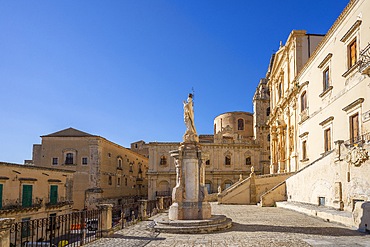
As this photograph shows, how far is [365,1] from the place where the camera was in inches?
667

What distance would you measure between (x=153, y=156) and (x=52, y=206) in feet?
61.5

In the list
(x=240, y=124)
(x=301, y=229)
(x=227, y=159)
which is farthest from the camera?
(x=240, y=124)

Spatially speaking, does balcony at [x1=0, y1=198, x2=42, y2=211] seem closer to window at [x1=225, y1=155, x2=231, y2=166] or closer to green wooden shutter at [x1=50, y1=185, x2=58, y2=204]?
green wooden shutter at [x1=50, y1=185, x2=58, y2=204]

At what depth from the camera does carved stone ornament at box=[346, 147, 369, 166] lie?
511 inches

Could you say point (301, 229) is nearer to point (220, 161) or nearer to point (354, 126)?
point (354, 126)

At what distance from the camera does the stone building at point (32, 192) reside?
77.5 feet

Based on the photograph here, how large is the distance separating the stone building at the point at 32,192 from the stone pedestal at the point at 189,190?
1412 centimetres

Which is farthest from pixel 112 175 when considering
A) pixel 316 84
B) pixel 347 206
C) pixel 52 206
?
pixel 347 206

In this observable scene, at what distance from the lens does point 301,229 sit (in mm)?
12898

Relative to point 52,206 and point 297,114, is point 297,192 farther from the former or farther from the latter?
point 52,206

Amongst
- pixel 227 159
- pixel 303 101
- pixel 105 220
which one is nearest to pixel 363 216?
pixel 105 220

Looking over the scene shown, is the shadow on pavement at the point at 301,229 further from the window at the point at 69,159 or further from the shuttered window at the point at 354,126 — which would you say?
the window at the point at 69,159

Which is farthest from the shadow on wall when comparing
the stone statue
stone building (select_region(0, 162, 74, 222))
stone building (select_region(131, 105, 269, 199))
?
stone building (select_region(131, 105, 269, 199))

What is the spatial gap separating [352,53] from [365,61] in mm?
2732
